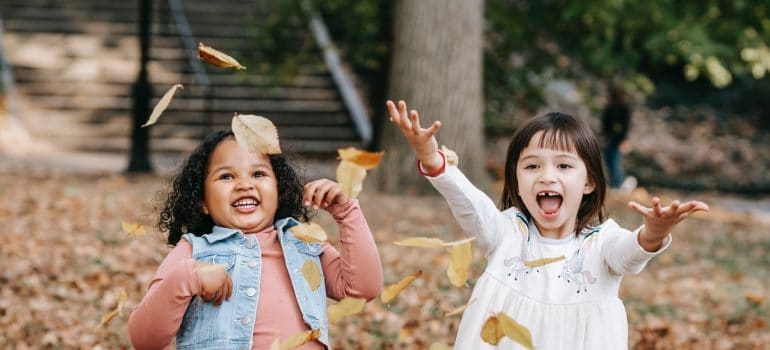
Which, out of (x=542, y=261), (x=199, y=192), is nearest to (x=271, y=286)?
(x=199, y=192)

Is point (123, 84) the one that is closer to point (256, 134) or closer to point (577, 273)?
point (256, 134)

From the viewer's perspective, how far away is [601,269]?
301cm

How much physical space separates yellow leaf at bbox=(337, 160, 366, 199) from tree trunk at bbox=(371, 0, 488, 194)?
773 cm

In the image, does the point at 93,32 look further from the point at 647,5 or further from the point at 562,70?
the point at 647,5

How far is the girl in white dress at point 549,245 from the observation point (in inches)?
115

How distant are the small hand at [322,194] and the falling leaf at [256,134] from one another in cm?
14

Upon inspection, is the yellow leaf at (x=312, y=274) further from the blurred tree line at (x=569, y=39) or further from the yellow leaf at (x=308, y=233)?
the blurred tree line at (x=569, y=39)

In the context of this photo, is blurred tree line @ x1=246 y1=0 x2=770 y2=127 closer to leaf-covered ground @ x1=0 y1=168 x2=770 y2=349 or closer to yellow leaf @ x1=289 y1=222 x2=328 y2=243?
leaf-covered ground @ x1=0 y1=168 x2=770 y2=349

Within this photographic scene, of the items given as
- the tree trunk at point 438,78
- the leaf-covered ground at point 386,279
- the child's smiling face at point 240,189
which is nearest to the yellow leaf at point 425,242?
the child's smiling face at point 240,189

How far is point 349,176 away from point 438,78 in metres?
8.02

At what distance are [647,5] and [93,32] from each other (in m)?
10.1

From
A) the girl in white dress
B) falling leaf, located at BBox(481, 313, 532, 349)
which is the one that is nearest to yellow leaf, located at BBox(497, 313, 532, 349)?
falling leaf, located at BBox(481, 313, 532, 349)

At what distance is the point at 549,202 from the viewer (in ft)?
9.97

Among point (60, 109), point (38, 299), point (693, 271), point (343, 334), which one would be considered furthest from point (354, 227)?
point (60, 109)
